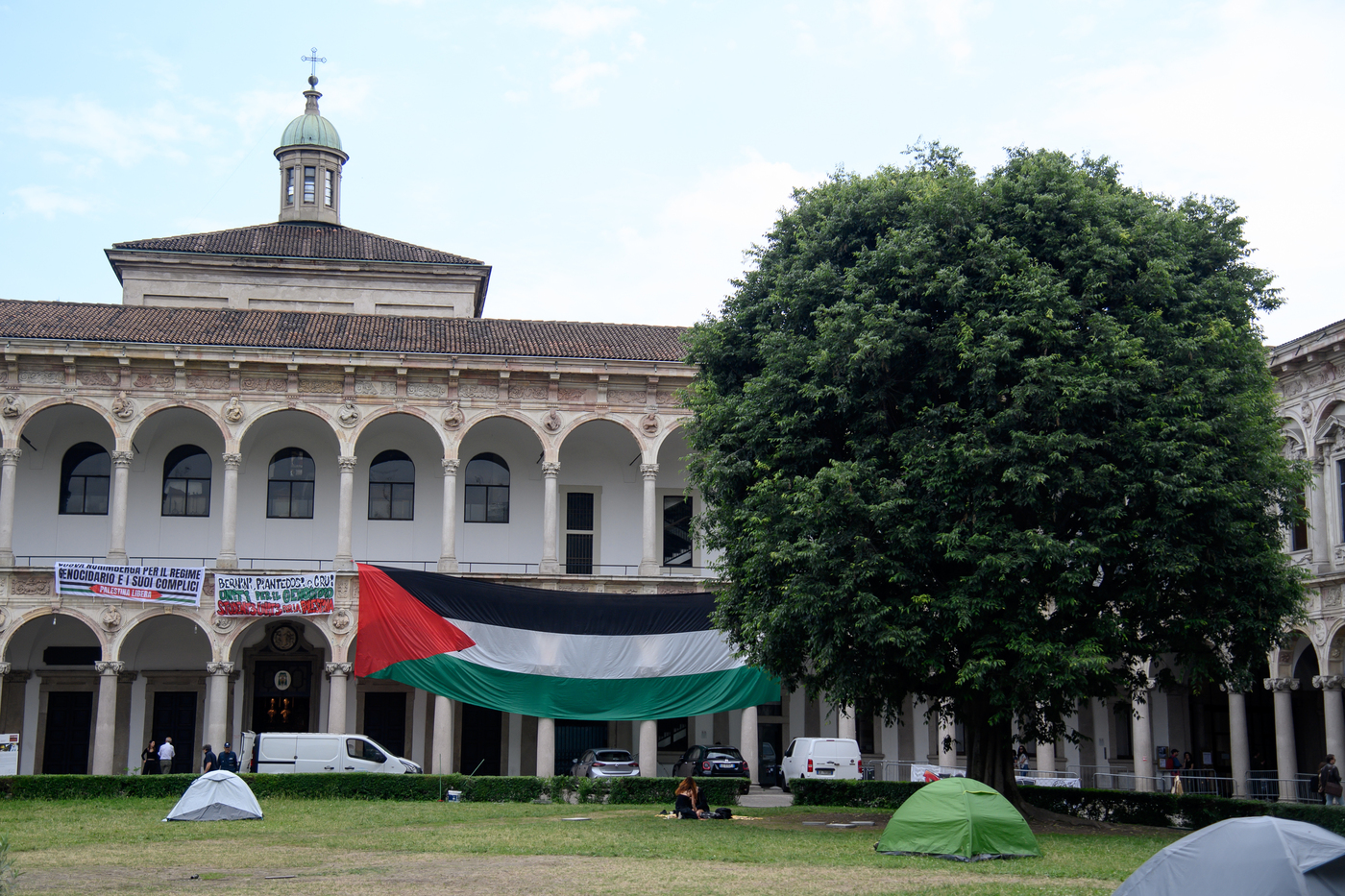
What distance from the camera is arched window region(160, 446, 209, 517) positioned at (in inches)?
1420

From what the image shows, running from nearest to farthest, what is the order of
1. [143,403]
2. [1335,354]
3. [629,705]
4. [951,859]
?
[951,859] < [1335,354] < [629,705] < [143,403]

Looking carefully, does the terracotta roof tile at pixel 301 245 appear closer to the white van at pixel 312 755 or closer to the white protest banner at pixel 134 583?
the white protest banner at pixel 134 583

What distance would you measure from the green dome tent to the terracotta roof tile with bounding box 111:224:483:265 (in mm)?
28859

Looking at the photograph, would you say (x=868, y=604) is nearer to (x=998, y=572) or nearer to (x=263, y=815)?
(x=998, y=572)

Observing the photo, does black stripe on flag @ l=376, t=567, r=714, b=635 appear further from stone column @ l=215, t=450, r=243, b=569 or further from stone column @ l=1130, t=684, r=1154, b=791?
stone column @ l=1130, t=684, r=1154, b=791

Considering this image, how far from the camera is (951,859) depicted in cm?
1661

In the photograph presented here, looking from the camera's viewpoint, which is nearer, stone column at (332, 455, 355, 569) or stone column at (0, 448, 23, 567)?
stone column at (0, 448, 23, 567)

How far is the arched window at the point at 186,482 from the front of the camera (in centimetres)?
3606

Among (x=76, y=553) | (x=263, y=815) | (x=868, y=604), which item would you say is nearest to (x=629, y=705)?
(x=263, y=815)

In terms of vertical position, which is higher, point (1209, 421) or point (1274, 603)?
point (1209, 421)

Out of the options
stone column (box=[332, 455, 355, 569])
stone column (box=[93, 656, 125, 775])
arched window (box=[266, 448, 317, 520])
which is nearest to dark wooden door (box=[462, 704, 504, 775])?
stone column (box=[332, 455, 355, 569])

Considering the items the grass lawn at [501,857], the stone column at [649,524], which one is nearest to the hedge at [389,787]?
the grass lawn at [501,857]

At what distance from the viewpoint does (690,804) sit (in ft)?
76.7

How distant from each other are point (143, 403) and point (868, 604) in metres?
21.3
